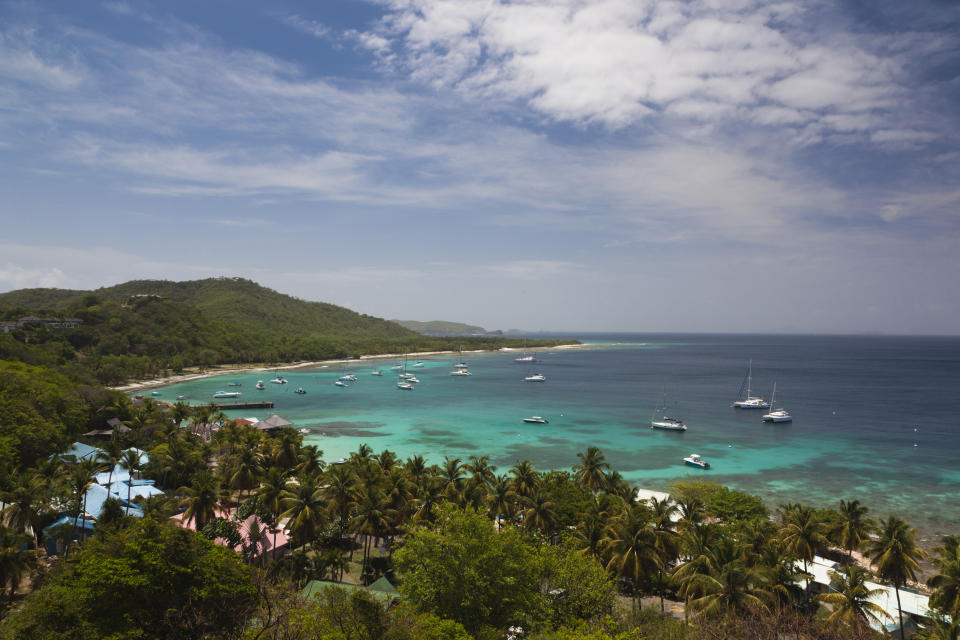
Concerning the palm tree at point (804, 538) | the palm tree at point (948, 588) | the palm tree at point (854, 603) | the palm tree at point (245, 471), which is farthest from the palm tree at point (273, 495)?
the palm tree at point (948, 588)

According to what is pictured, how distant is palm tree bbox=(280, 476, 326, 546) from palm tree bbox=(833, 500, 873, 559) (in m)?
34.1

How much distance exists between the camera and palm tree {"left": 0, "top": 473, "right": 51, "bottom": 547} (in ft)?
87.3

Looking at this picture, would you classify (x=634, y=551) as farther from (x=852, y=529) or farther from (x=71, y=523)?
(x=71, y=523)

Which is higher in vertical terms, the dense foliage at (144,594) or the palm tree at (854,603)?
the dense foliage at (144,594)

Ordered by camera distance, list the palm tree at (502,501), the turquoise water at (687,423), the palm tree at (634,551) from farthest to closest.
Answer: the turquoise water at (687,423) < the palm tree at (502,501) < the palm tree at (634,551)

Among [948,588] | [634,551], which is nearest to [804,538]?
[948,588]

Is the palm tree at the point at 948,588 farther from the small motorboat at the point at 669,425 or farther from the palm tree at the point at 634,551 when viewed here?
the small motorboat at the point at 669,425

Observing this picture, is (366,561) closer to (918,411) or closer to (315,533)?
(315,533)

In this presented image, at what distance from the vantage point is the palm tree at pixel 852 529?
31609mm

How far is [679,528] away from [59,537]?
3782 cm

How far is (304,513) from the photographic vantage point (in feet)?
95.9

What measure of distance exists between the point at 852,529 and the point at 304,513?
3545cm

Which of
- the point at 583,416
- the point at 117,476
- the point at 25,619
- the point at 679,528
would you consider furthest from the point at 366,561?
the point at 583,416

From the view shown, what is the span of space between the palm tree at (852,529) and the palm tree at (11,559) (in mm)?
46463
